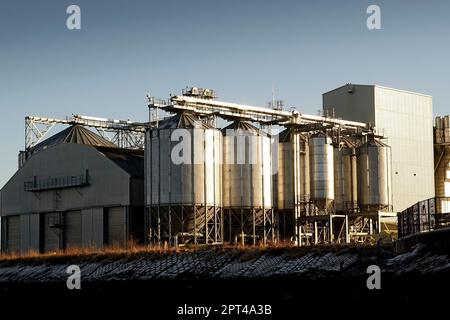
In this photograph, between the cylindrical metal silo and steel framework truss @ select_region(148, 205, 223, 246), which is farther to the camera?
the cylindrical metal silo

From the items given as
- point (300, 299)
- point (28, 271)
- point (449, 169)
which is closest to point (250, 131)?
point (28, 271)

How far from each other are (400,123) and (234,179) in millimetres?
24340

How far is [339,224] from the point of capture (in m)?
82.7

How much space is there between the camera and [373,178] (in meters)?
83.0

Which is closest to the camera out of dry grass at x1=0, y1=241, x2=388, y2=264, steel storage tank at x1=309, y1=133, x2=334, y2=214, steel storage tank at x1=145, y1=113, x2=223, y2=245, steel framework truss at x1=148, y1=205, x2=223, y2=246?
dry grass at x1=0, y1=241, x2=388, y2=264

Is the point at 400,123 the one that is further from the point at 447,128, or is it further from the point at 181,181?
the point at 181,181

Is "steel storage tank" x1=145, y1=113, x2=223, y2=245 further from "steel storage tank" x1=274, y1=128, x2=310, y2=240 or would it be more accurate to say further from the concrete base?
the concrete base

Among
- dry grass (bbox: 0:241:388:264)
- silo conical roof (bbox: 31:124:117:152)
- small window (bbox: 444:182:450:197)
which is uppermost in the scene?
silo conical roof (bbox: 31:124:117:152)

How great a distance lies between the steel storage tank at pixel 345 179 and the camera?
271ft

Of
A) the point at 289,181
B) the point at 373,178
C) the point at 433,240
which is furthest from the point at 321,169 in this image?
the point at 433,240

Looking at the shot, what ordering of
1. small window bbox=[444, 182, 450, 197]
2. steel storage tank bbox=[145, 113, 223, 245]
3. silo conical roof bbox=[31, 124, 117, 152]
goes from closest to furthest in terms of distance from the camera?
steel storage tank bbox=[145, 113, 223, 245] < silo conical roof bbox=[31, 124, 117, 152] < small window bbox=[444, 182, 450, 197]

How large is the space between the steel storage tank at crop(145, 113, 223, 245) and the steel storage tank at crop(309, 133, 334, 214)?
423 inches

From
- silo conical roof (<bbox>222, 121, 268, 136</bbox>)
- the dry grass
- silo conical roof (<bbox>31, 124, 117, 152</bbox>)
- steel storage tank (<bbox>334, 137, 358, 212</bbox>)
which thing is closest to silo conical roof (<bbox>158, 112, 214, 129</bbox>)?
silo conical roof (<bbox>222, 121, 268, 136</bbox>)

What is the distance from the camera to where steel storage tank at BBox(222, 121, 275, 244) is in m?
74.2
